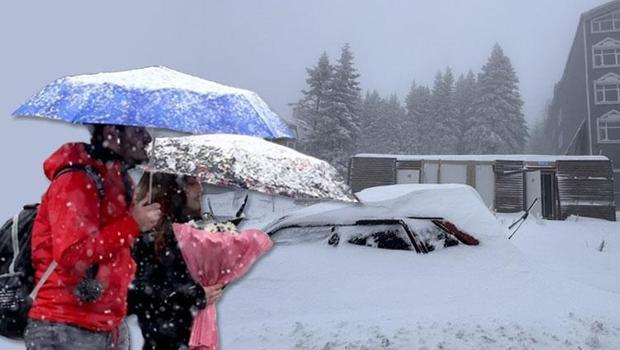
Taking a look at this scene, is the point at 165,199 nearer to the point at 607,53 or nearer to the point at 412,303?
the point at 412,303

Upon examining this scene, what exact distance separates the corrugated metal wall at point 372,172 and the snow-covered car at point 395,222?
19927 mm

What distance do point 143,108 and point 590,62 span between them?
3714 centimetres

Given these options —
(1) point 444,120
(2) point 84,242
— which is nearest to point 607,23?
(1) point 444,120

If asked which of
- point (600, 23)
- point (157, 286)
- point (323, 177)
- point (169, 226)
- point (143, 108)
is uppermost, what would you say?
point (600, 23)

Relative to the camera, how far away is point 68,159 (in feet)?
6.19

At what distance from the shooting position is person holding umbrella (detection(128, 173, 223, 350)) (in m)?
2.36

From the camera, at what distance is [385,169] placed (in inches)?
1049

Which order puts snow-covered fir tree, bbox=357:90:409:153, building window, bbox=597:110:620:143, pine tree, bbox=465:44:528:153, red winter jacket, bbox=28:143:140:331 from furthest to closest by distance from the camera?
snow-covered fir tree, bbox=357:90:409:153, pine tree, bbox=465:44:528:153, building window, bbox=597:110:620:143, red winter jacket, bbox=28:143:140:331

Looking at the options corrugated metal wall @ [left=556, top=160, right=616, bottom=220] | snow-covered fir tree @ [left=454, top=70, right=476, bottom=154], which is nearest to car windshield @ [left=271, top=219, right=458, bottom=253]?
corrugated metal wall @ [left=556, top=160, right=616, bottom=220]

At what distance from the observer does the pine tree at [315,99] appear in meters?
33.7

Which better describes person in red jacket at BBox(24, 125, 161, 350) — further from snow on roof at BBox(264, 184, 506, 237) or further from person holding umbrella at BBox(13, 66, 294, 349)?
snow on roof at BBox(264, 184, 506, 237)

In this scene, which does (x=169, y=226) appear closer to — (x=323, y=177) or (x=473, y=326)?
(x=323, y=177)

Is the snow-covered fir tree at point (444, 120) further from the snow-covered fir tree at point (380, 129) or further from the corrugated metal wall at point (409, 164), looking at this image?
the corrugated metal wall at point (409, 164)

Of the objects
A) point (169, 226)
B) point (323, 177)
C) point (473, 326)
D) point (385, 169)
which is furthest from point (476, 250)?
point (385, 169)
